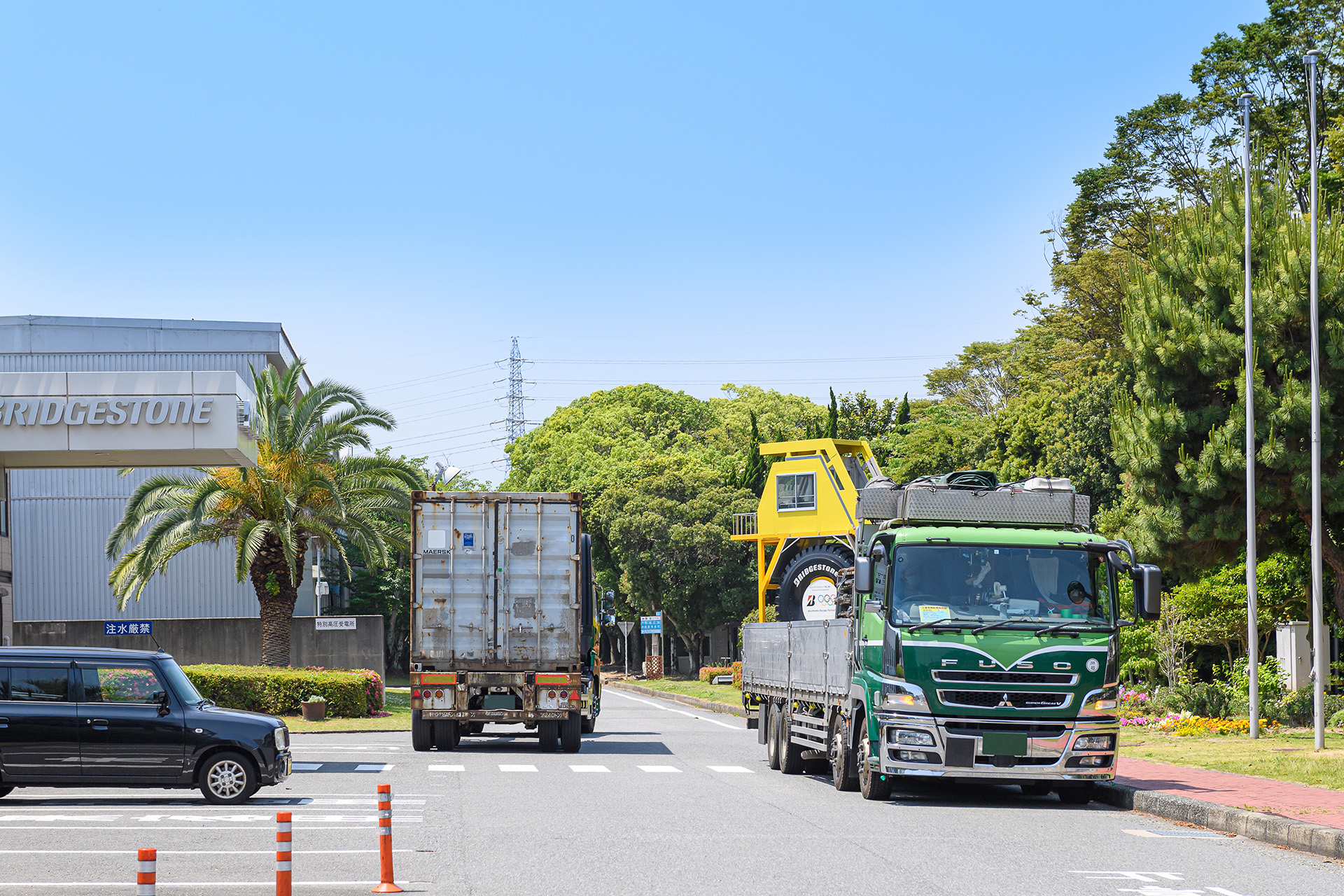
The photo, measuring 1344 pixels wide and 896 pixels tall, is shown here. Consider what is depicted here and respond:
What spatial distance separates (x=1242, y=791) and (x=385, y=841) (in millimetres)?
9611

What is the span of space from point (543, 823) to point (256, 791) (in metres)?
3.93

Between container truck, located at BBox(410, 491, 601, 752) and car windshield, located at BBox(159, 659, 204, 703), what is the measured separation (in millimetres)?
6351

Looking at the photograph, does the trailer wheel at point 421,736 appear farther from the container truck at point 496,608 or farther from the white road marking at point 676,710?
the white road marking at point 676,710

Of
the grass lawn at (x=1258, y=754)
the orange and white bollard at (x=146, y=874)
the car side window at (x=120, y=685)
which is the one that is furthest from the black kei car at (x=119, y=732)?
the grass lawn at (x=1258, y=754)

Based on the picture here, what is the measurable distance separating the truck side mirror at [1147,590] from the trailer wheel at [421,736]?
450 inches

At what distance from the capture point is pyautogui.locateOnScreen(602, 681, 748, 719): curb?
3866cm

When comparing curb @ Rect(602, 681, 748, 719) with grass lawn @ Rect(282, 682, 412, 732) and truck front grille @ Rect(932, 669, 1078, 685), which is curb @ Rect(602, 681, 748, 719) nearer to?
grass lawn @ Rect(282, 682, 412, 732)

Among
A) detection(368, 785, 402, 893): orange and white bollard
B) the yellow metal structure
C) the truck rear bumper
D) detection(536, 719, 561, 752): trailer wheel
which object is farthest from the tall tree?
detection(368, 785, 402, 893): orange and white bollard

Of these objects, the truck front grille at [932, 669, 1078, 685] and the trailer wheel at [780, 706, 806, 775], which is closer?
the truck front grille at [932, 669, 1078, 685]

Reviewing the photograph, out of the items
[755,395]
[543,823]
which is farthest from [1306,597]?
[755,395]

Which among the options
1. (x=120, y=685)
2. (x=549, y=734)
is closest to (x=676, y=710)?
(x=549, y=734)

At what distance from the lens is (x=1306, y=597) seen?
28016 mm

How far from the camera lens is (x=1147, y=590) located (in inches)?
564

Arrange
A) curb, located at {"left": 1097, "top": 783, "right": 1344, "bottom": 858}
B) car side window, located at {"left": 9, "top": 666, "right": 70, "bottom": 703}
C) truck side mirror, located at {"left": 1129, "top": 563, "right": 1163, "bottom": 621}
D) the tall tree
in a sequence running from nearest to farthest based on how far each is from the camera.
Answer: curb, located at {"left": 1097, "top": 783, "right": 1344, "bottom": 858}
truck side mirror, located at {"left": 1129, "top": 563, "right": 1163, "bottom": 621}
car side window, located at {"left": 9, "top": 666, "right": 70, "bottom": 703}
the tall tree
